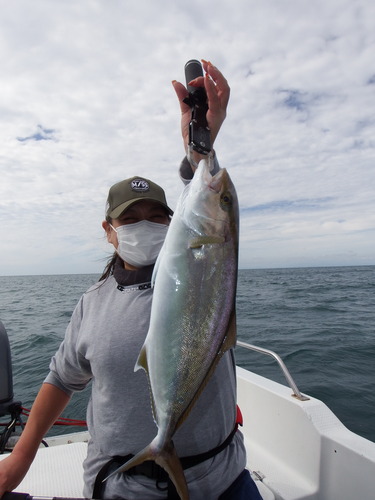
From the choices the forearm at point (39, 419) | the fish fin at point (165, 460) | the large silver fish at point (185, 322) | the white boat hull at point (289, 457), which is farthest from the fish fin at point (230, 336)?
the white boat hull at point (289, 457)

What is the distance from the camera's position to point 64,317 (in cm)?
1551

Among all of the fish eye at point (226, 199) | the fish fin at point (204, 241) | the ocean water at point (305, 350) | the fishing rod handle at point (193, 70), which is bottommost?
the ocean water at point (305, 350)

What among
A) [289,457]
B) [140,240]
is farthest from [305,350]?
[140,240]

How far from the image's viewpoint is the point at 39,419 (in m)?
1.87

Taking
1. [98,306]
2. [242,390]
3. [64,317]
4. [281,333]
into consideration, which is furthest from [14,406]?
[64,317]

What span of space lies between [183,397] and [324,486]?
2320 millimetres

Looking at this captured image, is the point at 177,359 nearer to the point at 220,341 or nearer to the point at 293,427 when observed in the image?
the point at 220,341

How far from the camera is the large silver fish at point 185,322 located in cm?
129

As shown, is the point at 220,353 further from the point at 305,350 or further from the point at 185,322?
the point at 305,350

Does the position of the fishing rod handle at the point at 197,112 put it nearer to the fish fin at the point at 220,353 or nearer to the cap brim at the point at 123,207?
the cap brim at the point at 123,207

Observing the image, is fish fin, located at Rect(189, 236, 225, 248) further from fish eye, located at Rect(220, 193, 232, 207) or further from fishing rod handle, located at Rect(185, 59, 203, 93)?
fishing rod handle, located at Rect(185, 59, 203, 93)

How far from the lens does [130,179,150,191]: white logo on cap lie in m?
1.77

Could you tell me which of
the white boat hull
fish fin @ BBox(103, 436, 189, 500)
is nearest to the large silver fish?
fish fin @ BBox(103, 436, 189, 500)

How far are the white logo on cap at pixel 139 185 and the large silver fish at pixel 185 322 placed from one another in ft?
1.60
